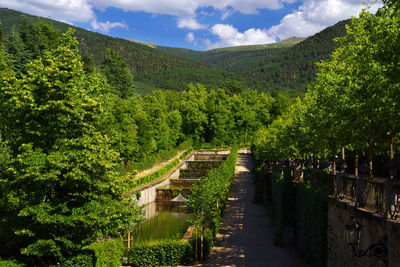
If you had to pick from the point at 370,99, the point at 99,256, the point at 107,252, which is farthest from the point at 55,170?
the point at 370,99

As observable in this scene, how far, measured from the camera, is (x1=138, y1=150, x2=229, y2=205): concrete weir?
41844 mm

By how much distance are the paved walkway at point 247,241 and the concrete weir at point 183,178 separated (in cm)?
789

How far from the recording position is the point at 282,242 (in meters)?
22.2

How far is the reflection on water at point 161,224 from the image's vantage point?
28312 millimetres

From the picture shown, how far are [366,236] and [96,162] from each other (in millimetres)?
9535

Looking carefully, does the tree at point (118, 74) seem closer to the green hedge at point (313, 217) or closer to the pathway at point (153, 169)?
the pathway at point (153, 169)

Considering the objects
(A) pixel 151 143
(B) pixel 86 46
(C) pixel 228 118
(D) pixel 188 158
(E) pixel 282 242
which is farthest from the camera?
(B) pixel 86 46

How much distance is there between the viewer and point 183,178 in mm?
53750

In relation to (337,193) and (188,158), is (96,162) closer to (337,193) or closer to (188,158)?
(337,193)

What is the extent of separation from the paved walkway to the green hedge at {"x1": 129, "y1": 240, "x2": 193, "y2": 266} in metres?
1.53

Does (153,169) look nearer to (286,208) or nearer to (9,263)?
(286,208)

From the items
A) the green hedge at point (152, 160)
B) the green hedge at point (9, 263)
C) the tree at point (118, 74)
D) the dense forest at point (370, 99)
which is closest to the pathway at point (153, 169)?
the green hedge at point (152, 160)

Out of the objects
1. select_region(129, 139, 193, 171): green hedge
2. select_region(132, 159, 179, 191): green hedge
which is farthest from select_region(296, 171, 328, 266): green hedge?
select_region(129, 139, 193, 171): green hedge

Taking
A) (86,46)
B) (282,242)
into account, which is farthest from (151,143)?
(86,46)
